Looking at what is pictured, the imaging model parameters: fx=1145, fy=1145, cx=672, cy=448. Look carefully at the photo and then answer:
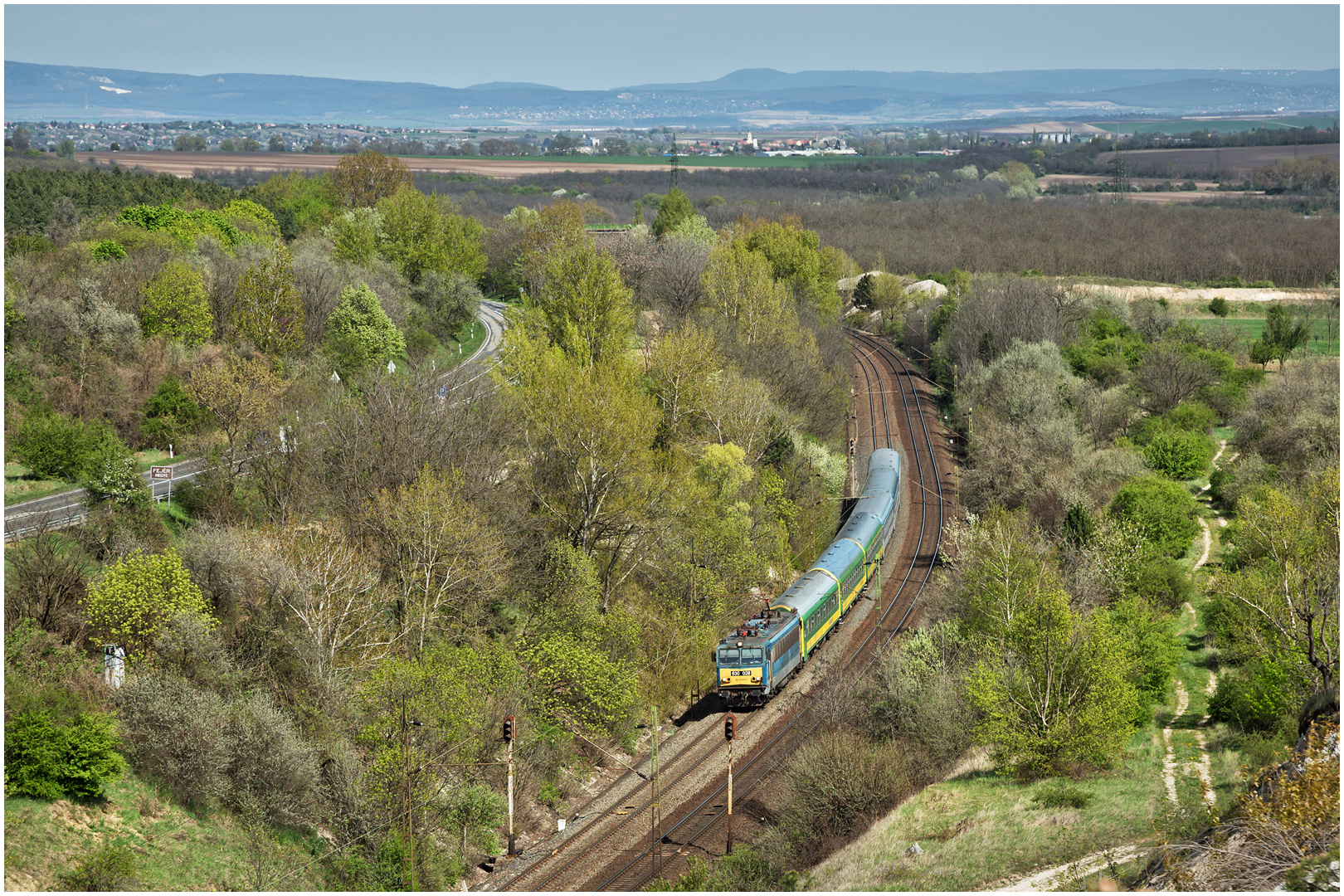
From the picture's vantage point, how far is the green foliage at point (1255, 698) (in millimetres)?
33812

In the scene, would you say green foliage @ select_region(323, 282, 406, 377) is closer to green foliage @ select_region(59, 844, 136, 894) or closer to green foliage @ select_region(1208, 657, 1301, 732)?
green foliage @ select_region(59, 844, 136, 894)

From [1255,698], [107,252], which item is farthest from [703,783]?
[107,252]

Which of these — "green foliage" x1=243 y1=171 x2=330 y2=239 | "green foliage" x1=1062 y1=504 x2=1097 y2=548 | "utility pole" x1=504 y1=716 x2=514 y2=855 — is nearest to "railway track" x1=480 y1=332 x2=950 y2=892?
"utility pole" x1=504 y1=716 x2=514 y2=855

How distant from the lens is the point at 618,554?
156ft

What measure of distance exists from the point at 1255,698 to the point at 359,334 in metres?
47.6

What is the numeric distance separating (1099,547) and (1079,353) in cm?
3771

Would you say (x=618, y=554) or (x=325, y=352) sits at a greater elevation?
(x=325, y=352)

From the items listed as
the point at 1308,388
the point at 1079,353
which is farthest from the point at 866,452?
the point at 1308,388

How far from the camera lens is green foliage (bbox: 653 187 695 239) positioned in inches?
4257

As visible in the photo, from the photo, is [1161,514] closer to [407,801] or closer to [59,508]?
[407,801]

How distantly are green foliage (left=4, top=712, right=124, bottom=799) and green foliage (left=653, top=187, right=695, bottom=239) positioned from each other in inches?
3258

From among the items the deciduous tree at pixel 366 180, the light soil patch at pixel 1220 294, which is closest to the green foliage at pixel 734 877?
the deciduous tree at pixel 366 180

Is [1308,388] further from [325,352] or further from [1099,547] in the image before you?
[325,352]

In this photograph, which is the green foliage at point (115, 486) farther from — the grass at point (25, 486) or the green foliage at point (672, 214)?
the green foliage at point (672, 214)
